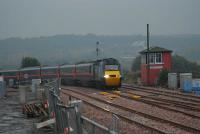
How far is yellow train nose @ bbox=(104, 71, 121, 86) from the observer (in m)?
41.7

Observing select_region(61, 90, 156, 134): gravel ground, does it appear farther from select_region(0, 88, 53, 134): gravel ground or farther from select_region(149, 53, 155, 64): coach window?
select_region(149, 53, 155, 64): coach window

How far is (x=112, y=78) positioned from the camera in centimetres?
4200

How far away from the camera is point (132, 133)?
1708 centimetres

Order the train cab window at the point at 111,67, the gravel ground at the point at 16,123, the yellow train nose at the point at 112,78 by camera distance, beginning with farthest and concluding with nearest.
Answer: the train cab window at the point at 111,67
the yellow train nose at the point at 112,78
the gravel ground at the point at 16,123

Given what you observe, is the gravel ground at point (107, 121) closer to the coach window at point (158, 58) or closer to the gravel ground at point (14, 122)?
the gravel ground at point (14, 122)

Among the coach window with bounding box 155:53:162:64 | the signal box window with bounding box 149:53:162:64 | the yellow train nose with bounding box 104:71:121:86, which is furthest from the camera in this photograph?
the coach window with bounding box 155:53:162:64

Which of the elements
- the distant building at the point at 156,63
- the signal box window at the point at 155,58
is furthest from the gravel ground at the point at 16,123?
the signal box window at the point at 155,58

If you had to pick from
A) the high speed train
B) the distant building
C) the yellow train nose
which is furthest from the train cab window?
the distant building

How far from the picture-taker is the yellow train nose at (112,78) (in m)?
41.7

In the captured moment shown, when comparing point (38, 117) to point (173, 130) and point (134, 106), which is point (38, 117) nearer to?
point (134, 106)

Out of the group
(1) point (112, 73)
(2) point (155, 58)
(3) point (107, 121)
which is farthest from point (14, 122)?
(2) point (155, 58)

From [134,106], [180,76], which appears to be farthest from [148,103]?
[180,76]

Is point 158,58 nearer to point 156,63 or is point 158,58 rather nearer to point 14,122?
point 156,63

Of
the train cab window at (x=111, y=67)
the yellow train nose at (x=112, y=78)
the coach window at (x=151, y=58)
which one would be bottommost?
the yellow train nose at (x=112, y=78)
